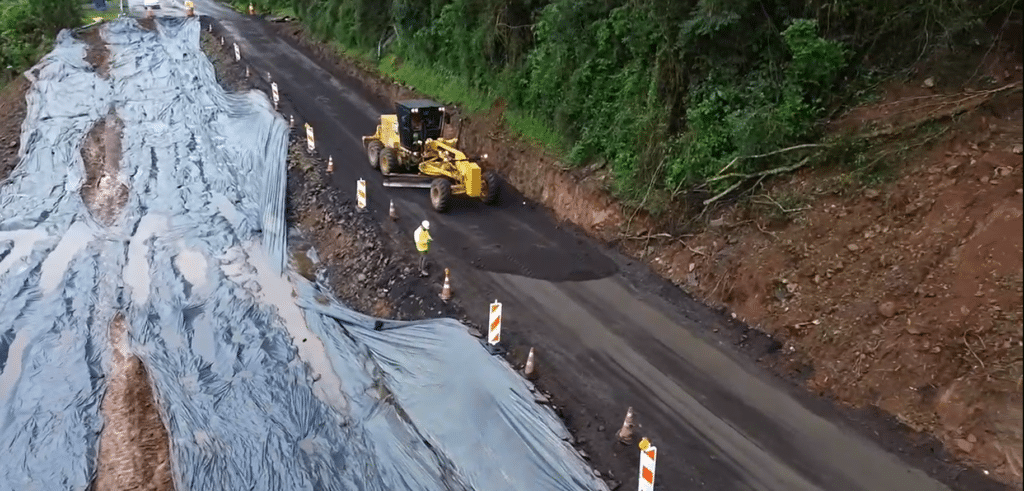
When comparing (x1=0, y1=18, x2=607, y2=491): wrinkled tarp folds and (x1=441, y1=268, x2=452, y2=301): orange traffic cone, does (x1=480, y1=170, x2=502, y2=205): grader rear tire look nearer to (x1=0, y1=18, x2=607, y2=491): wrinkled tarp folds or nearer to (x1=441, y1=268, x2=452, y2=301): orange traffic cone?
(x1=441, y1=268, x2=452, y2=301): orange traffic cone

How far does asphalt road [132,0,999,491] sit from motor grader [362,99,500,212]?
0.43 metres

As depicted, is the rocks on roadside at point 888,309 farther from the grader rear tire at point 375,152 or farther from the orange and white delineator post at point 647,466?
the grader rear tire at point 375,152

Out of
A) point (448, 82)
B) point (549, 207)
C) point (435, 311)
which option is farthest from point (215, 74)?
point (435, 311)

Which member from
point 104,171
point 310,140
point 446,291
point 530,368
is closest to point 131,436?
point 446,291

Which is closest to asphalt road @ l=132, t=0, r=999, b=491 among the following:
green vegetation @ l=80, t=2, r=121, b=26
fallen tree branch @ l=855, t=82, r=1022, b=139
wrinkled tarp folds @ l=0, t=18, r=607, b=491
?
wrinkled tarp folds @ l=0, t=18, r=607, b=491

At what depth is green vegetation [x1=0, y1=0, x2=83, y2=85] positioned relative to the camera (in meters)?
28.8

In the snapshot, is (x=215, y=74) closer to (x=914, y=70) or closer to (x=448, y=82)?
(x=448, y=82)

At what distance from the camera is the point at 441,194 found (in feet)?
55.5

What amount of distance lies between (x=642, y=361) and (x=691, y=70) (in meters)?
6.60

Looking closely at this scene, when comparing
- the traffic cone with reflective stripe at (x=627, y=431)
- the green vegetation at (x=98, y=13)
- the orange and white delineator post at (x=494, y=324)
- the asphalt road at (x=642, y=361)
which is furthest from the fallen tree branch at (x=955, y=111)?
the green vegetation at (x=98, y=13)

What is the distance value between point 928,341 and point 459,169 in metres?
10.8

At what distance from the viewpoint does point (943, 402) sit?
976 centimetres

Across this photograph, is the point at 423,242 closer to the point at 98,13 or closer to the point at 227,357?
the point at 227,357

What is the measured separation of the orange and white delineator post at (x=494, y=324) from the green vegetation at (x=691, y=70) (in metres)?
4.61
